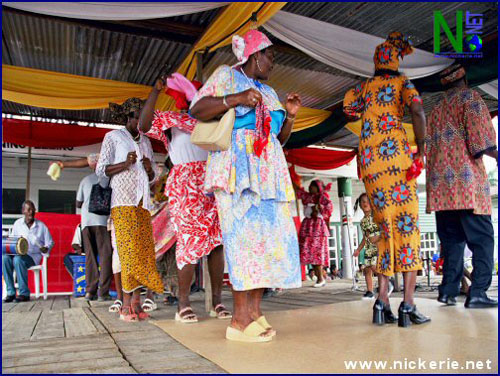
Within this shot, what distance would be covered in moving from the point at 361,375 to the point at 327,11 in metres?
3.96

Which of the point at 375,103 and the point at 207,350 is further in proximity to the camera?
the point at 375,103

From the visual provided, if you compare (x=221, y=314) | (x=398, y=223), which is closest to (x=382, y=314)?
(x=398, y=223)

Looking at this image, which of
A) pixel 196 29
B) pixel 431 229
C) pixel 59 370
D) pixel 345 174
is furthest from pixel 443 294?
pixel 431 229

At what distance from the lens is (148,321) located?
2.89 metres

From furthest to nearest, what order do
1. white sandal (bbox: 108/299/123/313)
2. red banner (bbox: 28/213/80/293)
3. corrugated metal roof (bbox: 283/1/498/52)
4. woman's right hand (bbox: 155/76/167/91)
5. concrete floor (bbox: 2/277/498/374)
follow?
red banner (bbox: 28/213/80/293)
corrugated metal roof (bbox: 283/1/498/52)
white sandal (bbox: 108/299/123/313)
woman's right hand (bbox: 155/76/167/91)
concrete floor (bbox: 2/277/498/374)

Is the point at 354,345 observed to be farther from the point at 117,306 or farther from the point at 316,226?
the point at 316,226

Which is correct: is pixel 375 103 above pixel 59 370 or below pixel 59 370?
above

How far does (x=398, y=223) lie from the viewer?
2.57 meters

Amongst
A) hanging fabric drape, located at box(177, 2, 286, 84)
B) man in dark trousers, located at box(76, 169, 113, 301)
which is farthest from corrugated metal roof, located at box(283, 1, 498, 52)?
man in dark trousers, located at box(76, 169, 113, 301)

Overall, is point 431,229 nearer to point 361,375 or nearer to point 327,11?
point 327,11

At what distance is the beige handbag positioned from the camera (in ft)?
6.89

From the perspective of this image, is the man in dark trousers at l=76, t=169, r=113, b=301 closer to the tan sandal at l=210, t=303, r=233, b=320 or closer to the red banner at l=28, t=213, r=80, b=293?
the red banner at l=28, t=213, r=80, b=293

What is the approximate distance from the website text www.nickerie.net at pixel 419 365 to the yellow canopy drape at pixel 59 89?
4.36 meters

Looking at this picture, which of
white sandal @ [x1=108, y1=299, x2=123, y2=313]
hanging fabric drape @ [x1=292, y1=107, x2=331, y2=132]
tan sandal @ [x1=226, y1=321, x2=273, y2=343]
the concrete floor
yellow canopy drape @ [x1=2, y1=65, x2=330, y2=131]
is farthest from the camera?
hanging fabric drape @ [x1=292, y1=107, x2=331, y2=132]
